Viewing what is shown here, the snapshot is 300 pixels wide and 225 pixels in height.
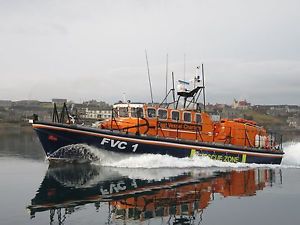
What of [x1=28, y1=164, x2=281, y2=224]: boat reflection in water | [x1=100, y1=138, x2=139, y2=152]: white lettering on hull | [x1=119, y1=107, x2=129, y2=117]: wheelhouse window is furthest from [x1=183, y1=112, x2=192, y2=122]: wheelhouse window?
[x1=100, y1=138, x2=139, y2=152]: white lettering on hull

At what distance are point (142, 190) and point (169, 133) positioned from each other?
23.9 ft

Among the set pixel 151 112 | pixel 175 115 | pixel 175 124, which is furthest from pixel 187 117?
pixel 151 112

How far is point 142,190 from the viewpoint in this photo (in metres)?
13.8

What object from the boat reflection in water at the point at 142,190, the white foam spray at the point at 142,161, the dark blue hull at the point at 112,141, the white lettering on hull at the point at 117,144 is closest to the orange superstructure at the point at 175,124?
the dark blue hull at the point at 112,141

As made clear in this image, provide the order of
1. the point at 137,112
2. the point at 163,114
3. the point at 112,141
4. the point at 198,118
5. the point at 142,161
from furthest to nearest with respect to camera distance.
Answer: the point at 198,118 → the point at 163,114 → the point at 137,112 → the point at 142,161 → the point at 112,141

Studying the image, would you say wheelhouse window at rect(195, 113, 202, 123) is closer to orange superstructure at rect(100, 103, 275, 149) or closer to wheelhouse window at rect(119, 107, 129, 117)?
orange superstructure at rect(100, 103, 275, 149)

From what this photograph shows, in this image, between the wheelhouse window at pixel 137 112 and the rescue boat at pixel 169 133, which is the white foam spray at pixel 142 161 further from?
the wheelhouse window at pixel 137 112

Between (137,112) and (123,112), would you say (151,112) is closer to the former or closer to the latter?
(137,112)

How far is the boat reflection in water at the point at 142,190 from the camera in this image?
10.8 meters

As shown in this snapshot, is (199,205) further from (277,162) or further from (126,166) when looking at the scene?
(277,162)

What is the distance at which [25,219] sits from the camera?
9.85m

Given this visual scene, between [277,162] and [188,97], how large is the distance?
7.07 metres

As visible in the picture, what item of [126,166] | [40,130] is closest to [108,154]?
[126,166]

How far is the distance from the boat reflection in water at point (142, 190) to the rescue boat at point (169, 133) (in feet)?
4.17
